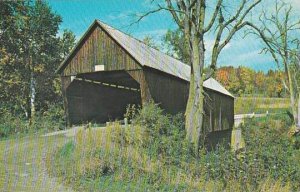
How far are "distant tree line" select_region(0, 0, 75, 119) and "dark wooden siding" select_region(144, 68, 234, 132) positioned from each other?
44.0 ft

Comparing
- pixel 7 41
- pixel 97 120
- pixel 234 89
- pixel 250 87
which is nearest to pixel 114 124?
pixel 97 120

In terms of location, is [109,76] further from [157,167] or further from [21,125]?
[157,167]

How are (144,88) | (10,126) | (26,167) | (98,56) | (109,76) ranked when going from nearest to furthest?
(26,167)
(144,88)
(10,126)
(98,56)
(109,76)

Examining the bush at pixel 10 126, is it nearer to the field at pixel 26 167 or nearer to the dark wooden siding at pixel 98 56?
the dark wooden siding at pixel 98 56

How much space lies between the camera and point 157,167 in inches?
403

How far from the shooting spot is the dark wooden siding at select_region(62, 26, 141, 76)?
68.8 ft

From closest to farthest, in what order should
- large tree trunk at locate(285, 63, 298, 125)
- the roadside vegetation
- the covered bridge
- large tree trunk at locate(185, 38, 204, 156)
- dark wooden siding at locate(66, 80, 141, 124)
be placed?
the roadside vegetation, large tree trunk at locate(185, 38, 204, 156), the covered bridge, dark wooden siding at locate(66, 80, 141, 124), large tree trunk at locate(285, 63, 298, 125)

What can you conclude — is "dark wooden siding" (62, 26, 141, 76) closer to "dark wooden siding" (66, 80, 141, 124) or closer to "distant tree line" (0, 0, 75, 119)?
"dark wooden siding" (66, 80, 141, 124)

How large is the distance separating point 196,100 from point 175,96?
926 cm

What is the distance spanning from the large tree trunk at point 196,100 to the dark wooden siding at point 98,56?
568cm

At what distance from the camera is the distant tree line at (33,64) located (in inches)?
1310

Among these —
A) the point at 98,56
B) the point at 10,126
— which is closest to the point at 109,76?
the point at 98,56

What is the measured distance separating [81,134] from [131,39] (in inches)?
529

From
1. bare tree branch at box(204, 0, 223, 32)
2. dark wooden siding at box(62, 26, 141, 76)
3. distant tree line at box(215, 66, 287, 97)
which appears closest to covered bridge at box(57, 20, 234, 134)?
dark wooden siding at box(62, 26, 141, 76)
